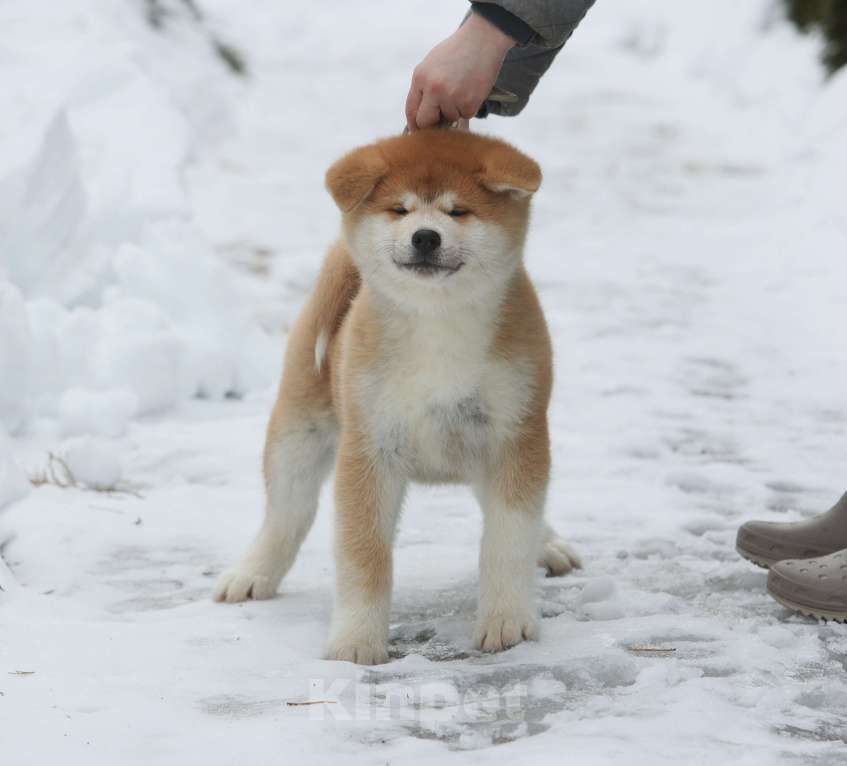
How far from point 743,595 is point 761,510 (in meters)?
0.77

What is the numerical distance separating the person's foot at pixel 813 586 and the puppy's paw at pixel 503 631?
60cm

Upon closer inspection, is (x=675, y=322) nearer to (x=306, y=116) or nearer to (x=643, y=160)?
(x=643, y=160)

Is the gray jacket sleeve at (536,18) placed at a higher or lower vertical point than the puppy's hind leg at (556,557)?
higher

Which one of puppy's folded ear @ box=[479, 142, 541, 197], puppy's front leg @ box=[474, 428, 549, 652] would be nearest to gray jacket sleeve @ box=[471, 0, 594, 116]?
puppy's folded ear @ box=[479, 142, 541, 197]

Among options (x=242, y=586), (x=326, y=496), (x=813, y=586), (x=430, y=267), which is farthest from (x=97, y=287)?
(x=813, y=586)

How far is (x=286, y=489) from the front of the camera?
11.4ft

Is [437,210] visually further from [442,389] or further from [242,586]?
[242,586]

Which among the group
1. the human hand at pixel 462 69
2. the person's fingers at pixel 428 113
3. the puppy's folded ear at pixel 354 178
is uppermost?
the human hand at pixel 462 69

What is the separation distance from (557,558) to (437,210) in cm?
114

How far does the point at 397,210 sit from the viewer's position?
2.93m

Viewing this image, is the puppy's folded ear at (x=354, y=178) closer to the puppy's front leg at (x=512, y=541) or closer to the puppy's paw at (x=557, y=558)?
the puppy's front leg at (x=512, y=541)

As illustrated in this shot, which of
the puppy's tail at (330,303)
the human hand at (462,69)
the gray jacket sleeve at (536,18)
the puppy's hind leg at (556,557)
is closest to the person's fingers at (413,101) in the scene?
the human hand at (462,69)

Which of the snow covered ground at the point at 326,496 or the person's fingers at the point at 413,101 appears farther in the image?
the person's fingers at the point at 413,101

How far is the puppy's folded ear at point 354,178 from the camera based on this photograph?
2.93m
